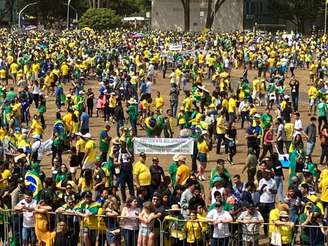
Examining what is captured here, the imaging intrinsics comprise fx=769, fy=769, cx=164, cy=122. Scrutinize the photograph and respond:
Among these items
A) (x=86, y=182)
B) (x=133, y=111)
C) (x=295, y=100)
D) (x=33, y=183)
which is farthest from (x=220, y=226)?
(x=295, y=100)

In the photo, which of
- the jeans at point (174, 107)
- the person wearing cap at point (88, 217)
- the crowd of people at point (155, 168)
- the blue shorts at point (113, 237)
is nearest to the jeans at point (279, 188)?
the crowd of people at point (155, 168)

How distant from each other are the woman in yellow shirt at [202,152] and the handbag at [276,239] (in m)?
5.81

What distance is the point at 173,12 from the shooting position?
86312 millimetres

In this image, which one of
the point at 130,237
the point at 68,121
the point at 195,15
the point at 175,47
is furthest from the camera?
the point at 195,15

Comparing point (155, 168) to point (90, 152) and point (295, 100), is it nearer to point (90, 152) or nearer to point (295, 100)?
point (90, 152)

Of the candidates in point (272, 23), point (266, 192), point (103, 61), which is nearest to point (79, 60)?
point (103, 61)

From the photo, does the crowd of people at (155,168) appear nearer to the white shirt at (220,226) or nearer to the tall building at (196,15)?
the white shirt at (220,226)

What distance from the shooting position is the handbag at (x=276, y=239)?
40.2ft

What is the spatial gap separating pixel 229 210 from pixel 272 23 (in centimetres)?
8306

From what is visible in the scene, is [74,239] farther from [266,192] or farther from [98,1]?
[98,1]

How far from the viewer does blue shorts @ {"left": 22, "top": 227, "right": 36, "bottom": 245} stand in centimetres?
1291

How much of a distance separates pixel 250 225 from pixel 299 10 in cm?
7602

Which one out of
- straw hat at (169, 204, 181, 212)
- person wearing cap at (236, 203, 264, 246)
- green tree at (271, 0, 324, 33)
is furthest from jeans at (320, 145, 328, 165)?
green tree at (271, 0, 324, 33)

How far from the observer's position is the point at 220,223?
12.3 metres
